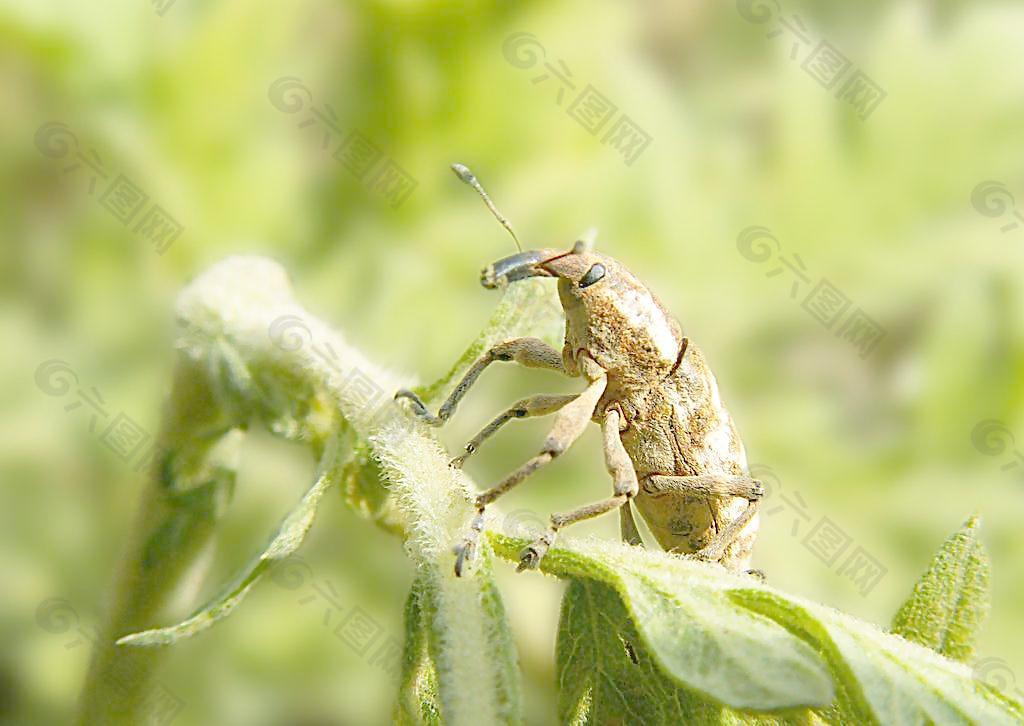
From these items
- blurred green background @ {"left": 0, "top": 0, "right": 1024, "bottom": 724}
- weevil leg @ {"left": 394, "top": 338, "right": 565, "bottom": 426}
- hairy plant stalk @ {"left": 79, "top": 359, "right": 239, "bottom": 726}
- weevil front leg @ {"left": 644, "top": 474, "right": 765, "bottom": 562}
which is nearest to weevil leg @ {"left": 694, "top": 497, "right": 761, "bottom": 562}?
weevil front leg @ {"left": 644, "top": 474, "right": 765, "bottom": 562}

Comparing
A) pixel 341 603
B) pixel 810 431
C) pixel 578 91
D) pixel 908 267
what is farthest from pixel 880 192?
pixel 341 603

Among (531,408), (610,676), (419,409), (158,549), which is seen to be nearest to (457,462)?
(419,409)

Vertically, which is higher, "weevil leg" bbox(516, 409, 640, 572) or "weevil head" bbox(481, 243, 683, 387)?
"weevil head" bbox(481, 243, 683, 387)

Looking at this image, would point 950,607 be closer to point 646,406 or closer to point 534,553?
point 534,553

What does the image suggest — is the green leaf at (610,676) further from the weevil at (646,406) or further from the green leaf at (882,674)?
the weevil at (646,406)

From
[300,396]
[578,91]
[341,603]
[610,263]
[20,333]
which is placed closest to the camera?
[300,396]

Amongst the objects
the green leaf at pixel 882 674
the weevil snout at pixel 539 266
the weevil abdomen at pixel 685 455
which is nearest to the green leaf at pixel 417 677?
the green leaf at pixel 882 674

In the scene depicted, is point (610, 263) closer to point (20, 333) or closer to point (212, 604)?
point (212, 604)

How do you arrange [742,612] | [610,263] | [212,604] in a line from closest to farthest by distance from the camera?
[742,612]
[212,604]
[610,263]

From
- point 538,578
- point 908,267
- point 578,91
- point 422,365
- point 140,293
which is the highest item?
point 908,267

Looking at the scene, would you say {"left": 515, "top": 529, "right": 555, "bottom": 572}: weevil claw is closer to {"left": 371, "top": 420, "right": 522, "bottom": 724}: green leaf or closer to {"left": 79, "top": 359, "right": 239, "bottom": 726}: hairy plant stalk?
{"left": 371, "top": 420, "right": 522, "bottom": 724}: green leaf
